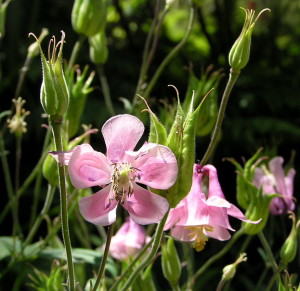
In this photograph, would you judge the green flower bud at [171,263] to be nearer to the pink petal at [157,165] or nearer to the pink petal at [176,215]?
the pink petal at [176,215]

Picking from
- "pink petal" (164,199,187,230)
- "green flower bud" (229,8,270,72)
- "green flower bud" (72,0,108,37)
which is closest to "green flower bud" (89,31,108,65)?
"green flower bud" (72,0,108,37)

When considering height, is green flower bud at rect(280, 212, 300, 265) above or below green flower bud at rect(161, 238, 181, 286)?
above

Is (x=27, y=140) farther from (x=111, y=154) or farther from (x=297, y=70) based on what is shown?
(x=111, y=154)

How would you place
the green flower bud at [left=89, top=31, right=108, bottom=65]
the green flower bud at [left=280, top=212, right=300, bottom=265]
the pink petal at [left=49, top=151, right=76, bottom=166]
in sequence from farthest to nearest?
the green flower bud at [left=89, top=31, right=108, bottom=65] < the green flower bud at [left=280, top=212, right=300, bottom=265] < the pink petal at [left=49, top=151, right=76, bottom=166]

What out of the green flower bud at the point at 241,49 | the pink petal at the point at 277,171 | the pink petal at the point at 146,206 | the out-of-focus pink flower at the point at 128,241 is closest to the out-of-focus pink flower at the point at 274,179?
the pink petal at the point at 277,171

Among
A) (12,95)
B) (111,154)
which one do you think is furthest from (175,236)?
(12,95)

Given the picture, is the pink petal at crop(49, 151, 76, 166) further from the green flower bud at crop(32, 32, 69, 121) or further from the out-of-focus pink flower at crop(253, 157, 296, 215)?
the out-of-focus pink flower at crop(253, 157, 296, 215)

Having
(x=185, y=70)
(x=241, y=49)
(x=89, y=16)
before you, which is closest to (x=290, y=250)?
(x=241, y=49)
